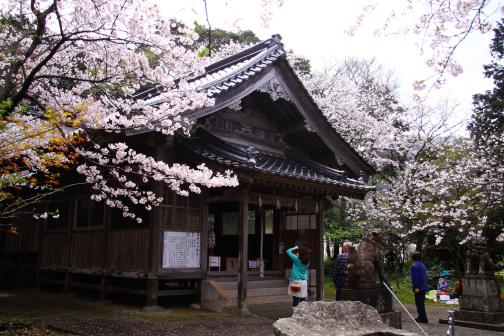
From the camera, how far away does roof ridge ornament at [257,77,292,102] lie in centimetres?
1259

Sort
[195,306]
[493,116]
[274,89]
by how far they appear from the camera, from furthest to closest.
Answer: [493,116] → [274,89] → [195,306]

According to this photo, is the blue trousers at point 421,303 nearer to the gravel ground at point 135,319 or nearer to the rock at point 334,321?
the gravel ground at point 135,319

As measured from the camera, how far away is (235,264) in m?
14.8

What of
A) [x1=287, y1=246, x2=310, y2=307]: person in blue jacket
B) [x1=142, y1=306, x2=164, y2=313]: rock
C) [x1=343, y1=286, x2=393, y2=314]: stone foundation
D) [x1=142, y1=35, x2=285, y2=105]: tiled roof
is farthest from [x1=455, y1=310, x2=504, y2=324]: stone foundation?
[x1=142, y1=35, x2=285, y2=105]: tiled roof

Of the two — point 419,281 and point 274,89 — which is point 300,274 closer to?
point 419,281

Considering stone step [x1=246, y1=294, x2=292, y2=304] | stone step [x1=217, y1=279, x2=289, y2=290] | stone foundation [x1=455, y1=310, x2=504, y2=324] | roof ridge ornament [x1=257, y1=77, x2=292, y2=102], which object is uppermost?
roof ridge ornament [x1=257, y1=77, x2=292, y2=102]

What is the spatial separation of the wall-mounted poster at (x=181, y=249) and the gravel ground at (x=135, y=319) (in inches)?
43.2

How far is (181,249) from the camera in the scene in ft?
36.1

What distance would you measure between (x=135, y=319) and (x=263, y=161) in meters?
4.87

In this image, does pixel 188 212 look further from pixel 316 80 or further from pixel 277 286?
pixel 316 80

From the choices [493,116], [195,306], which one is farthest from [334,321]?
[493,116]

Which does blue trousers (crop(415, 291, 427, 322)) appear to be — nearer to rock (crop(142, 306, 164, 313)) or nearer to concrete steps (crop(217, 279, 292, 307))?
concrete steps (crop(217, 279, 292, 307))

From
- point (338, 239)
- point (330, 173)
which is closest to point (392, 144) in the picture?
point (338, 239)

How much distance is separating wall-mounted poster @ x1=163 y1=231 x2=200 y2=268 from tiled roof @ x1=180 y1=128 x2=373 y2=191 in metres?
2.15
